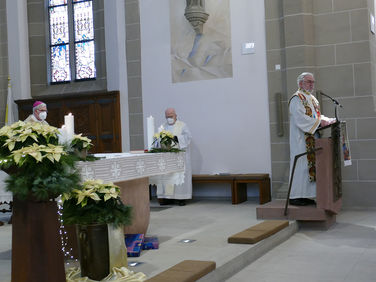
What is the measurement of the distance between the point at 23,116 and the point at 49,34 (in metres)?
1.96

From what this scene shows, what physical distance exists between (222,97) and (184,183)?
165 cm

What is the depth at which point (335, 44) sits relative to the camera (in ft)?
28.9

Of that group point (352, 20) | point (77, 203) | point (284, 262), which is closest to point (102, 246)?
point (77, 203)

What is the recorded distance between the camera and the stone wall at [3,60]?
11.6m

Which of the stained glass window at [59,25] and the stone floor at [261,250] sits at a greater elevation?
the stained glass window at [59,25]

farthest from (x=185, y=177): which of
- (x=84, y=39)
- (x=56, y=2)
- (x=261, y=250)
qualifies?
(x=56, y=2)

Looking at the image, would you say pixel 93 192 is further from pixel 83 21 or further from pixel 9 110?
pixel 83 21

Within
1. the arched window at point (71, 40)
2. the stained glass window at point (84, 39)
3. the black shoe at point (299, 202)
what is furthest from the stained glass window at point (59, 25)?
the black shoe at point (299, 202)

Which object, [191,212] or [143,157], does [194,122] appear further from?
[143,157]

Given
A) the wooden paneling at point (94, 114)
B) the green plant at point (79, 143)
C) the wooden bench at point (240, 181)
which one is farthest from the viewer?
the wooden paneling at point (94, 114)

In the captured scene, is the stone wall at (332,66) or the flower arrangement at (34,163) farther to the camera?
the stone wall at (332,66)

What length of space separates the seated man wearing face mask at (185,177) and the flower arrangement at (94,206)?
508 cm

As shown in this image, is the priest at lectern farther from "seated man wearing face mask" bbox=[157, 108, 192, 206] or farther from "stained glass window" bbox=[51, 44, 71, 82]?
"stained glass window" bbox=[51, 44, 71, 82]

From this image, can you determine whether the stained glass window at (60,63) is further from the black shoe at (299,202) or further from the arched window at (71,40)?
the black shoe at (299,202)
